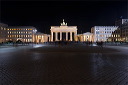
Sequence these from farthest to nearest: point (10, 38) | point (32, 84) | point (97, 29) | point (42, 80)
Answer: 1. point (97, 29)
2. point (10, 38)
3. point (42, 80)
4. point (32, 84)

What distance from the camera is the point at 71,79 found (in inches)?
234

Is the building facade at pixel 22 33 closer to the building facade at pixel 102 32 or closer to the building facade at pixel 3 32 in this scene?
the building facade at pixel 3 32

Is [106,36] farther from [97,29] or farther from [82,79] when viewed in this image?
[82,79]

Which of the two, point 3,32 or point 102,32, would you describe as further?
point 102,32

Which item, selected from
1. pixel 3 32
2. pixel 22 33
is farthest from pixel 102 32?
pixel 3 32

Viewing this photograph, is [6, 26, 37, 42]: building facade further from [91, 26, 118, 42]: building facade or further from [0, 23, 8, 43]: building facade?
[91, 26, 118, 42]: building facade

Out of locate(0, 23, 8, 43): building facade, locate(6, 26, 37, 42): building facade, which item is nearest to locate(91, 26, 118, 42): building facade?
locate(6, 26, 37, 42): building facade

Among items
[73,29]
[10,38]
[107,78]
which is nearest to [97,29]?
[73,29]

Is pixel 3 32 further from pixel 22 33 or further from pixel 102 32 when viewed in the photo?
pixel 102 32

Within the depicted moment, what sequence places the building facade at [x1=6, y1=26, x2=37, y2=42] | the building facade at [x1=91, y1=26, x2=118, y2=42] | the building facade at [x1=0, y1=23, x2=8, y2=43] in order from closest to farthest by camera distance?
the building facade at [x1=0, y1=23, x2=8, y2=43] → the building facade at [x1=6, y1=26, x2=37, y2=42] → the building facade at [x1=91, y1=26, x2=118, y2=42]

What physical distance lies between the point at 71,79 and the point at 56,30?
107 metres

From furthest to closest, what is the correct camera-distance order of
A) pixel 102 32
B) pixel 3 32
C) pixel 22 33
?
pixel 102 32
pixel 22 33
pixel 3 32

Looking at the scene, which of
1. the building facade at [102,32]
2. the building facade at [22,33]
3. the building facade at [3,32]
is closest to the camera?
the building facade at [3,32]

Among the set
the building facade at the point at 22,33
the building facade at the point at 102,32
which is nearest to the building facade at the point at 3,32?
the building facade at the point at 22,33
